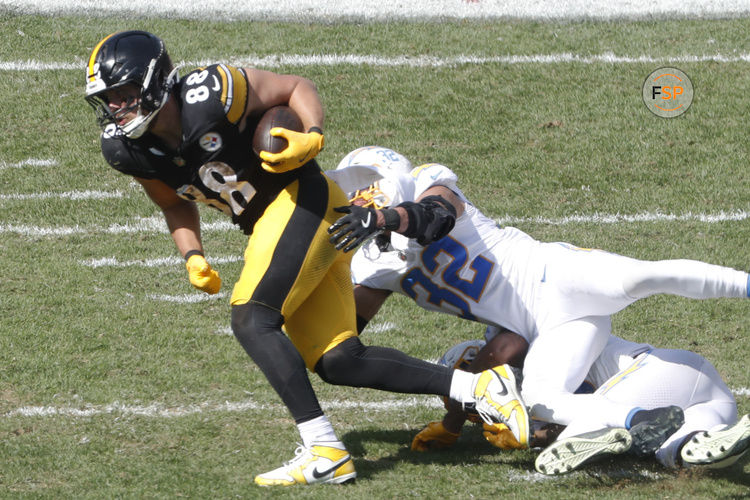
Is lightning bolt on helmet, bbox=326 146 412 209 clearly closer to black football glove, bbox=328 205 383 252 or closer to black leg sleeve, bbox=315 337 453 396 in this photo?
black football glove, bbox=328 205 383 252

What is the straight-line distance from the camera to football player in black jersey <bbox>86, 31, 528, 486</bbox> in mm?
3619

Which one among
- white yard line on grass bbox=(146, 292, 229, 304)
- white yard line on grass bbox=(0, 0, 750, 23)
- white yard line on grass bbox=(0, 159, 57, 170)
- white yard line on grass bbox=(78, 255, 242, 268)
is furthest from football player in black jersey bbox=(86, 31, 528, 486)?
white yard line on grass bbox=(0, 0, 750, 23)

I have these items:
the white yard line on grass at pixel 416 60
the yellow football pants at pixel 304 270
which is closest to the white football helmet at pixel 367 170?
the yellow football pants at pixel 304 270

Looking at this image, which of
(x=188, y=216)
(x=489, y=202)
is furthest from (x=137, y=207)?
(x=188, y=216)

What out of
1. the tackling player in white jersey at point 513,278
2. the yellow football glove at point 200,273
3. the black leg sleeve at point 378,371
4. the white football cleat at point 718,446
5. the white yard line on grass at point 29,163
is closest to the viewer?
the white football cleat at point 718,446

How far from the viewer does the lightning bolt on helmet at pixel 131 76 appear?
362 centimetres

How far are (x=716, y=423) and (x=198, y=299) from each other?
9.20 feet

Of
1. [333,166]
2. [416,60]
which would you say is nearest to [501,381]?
[333,166]

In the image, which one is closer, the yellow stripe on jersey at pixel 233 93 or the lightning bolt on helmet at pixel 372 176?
the yellow stripe on jersey at pixel 233 93

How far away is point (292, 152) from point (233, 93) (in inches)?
13.3

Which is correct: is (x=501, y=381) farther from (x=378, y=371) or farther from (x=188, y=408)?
(x=188, y=408)

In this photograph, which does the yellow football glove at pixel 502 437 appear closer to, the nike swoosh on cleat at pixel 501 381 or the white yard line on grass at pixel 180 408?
the nike swoosh on cleat at pixel 501 381

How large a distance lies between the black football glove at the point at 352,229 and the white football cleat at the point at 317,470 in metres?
0.68

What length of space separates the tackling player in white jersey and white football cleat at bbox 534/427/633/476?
147mm
